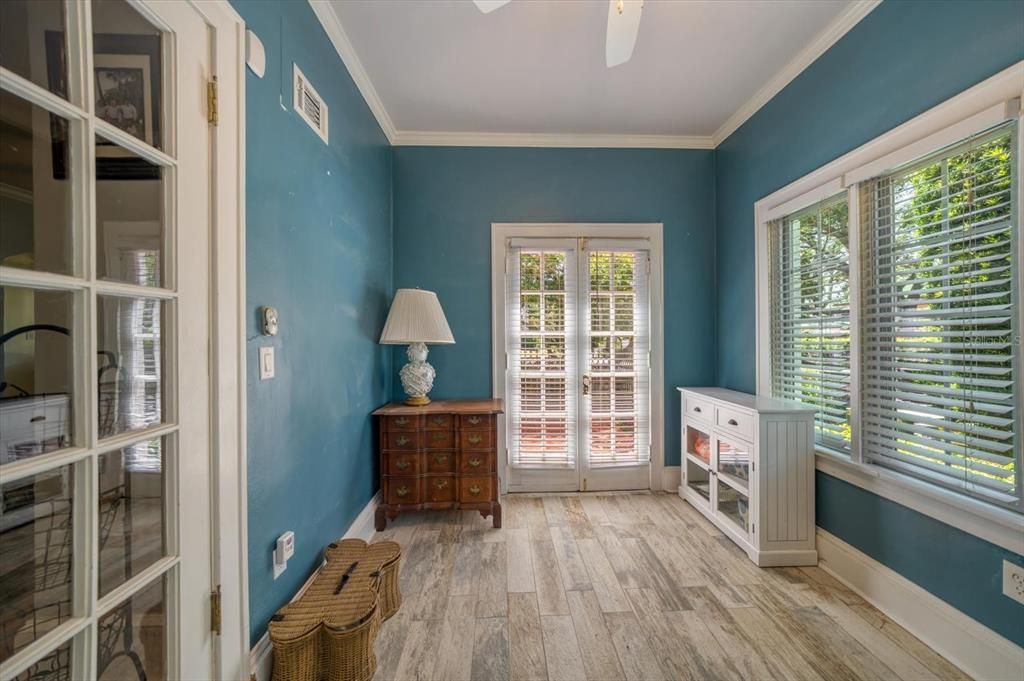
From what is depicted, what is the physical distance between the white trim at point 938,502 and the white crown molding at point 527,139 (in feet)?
8.52

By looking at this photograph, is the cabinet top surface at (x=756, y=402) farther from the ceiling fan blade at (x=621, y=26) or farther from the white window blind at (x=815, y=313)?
the ceiling fan blade at (x=621, y=26)

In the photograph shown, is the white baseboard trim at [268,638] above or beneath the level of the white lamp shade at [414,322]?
beneath

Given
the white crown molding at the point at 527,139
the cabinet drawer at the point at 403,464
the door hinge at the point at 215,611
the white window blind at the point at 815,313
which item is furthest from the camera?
the white crown molding at the point at 527,139

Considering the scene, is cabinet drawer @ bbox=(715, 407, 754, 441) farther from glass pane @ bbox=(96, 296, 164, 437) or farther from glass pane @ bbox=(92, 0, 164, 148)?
glass pane @ bbox=(92, 0, 164, 148)

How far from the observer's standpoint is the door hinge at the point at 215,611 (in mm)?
1142

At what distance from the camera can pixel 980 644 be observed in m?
1.45

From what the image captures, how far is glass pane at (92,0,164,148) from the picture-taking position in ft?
2.85

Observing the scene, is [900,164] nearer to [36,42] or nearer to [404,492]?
[36,42]

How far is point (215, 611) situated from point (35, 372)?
2.70 ft

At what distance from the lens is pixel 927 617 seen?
1619 mm

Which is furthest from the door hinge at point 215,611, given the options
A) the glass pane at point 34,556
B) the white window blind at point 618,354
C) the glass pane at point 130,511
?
the white window blind at point 618,354

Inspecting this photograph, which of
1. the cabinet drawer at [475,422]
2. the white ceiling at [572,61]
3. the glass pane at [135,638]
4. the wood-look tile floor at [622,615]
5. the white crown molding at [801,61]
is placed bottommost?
the wood-look tile floor at [622,615]

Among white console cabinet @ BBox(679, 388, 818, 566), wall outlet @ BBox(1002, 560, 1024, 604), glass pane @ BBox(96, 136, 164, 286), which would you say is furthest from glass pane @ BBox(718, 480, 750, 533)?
glass pane @ BBox(96, 136, 164, 286)

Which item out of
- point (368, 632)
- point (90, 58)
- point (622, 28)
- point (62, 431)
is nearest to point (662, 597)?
point (368, 632)
